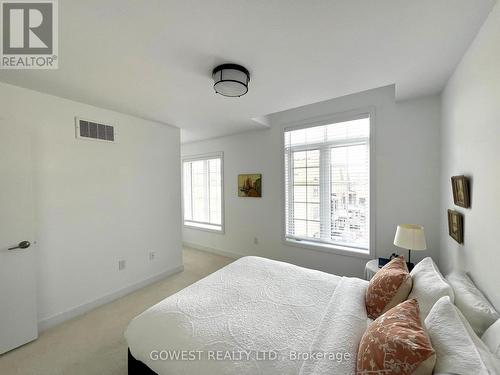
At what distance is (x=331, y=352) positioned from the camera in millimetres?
1067

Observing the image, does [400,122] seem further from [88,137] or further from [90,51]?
[88,137]

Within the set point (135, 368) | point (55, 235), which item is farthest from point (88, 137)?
point (135, 368)

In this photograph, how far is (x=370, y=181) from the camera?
9.18ft

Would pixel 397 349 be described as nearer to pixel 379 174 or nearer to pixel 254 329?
pixel 254 329

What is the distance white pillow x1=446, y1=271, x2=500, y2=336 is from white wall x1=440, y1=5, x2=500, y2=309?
0.05 m

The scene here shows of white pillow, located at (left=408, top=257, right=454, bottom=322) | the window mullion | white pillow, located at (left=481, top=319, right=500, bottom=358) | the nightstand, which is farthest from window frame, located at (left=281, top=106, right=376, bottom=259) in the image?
white pillow, located at (left=481, top=319, right=500, bottom=358)

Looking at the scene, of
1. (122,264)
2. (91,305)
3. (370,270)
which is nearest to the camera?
(370,270)

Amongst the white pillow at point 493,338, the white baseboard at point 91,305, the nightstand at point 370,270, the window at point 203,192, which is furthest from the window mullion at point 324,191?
the white baseboard at point 91,305

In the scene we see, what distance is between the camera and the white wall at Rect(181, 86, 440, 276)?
247cm

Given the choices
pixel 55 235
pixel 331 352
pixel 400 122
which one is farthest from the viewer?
pixel 400 122

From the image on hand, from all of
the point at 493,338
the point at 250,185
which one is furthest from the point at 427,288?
the point at 250,185

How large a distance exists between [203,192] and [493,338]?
15.1 feet

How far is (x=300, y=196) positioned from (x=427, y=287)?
2.22 m

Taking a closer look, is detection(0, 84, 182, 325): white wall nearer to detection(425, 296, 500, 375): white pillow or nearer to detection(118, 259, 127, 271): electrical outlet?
detection(118, 259, 127, 271): electrical outlet
